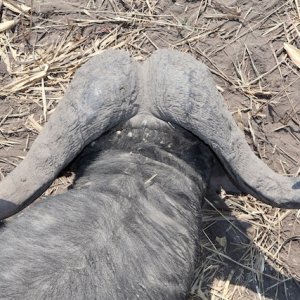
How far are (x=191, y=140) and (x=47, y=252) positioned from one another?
1.01 metres

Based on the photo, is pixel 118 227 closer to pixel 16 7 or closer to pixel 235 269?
pixel 235 269

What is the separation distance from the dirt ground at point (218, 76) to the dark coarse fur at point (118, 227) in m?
0.90

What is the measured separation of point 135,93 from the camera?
288 centimetres

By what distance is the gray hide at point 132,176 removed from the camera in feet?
7.61

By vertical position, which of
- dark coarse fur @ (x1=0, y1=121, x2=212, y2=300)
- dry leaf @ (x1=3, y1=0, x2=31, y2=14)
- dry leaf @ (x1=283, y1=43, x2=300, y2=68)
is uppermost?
dry leaf @ (x1=3, y1=0, x2=31, y2=14)

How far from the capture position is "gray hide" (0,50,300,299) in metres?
2.32

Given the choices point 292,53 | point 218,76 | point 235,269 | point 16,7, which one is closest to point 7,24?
point 16,7

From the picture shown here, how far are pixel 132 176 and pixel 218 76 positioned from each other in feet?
4.53

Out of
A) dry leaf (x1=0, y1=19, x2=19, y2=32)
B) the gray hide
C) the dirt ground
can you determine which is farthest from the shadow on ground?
dry leaf (x1=0, y1=19, x2=19, y2=32)

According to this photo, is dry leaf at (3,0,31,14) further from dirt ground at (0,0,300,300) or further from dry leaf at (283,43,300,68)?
dry leaf at (283,43,300,68)

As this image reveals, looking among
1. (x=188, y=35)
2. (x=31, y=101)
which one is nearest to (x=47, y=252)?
(x=31, y=101)

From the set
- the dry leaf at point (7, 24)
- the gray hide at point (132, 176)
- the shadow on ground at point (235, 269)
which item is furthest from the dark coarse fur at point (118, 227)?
the dry leaf at point (7, 24)

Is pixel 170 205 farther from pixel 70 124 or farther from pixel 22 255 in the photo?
pixel 22 255

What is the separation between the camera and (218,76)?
12.9ft
